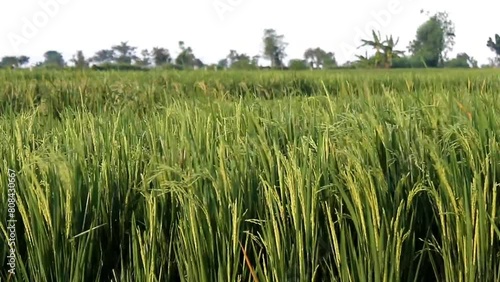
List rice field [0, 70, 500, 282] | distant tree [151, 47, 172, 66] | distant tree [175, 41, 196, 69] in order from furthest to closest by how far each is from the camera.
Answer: distant tree [151, 47, 172, 66] < distant tree [175, 41, 196, 69] < rice field [0, 70, 500, 282]

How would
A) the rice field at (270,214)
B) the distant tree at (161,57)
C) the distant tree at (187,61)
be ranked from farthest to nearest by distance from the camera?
the distant tree at (161,57) < the distant tree at (187,61) < the rice field at (270,214)

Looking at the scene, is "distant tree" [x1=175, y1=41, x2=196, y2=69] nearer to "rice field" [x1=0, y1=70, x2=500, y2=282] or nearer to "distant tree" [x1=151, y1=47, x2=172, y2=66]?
"distant tree" [x1=151, y1=47, x2=172, y2=66]

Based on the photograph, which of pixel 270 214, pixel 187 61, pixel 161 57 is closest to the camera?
pixel 270 214

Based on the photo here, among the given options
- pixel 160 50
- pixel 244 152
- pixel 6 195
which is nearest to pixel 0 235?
pixel 6 195

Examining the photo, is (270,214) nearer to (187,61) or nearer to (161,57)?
(187,61)

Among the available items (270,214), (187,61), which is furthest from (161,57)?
(270,214)

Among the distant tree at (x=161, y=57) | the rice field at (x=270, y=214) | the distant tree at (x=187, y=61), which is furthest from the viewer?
the distant tree at (x=161, y=57)

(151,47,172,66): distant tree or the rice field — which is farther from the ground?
(151,47,172,66): distant tree

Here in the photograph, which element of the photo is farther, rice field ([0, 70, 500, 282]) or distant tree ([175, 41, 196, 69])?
distant tree ([175, 41, 196, 69])

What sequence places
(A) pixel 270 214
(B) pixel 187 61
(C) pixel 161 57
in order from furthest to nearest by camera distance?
(C) pixel 161 57 → (B) pixel 187 61 → (A) pixel 270 214

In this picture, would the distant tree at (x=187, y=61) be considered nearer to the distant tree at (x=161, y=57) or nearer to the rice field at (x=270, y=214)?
the distant tree at (x=161, y=57)

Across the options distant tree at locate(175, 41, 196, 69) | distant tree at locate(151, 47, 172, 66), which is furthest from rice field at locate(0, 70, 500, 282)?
distant tree at locate(151, 47, 172, 66)

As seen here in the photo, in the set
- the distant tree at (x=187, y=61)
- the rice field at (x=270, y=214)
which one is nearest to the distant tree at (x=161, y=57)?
the distant tree at (x=187, y=61)

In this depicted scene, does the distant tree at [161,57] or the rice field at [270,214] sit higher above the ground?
the distant tree at [161,57]
